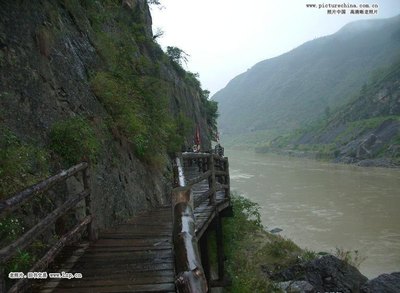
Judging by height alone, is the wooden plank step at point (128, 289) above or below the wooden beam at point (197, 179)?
below

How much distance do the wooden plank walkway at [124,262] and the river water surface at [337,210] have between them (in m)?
13.9

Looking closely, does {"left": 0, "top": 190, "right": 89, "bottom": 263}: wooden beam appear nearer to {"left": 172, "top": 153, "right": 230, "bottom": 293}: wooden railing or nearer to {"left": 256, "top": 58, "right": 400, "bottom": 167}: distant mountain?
{"left": 172, "top": 153, "right": 230, "bottom": 293}: wooden railing

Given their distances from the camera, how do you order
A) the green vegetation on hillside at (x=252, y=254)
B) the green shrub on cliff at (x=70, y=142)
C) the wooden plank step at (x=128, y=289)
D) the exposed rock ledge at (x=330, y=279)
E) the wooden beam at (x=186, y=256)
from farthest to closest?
the exposed rock ledge at (x=330, y=279), the green vegetation on hillside at (x=252, y=254), the green shrub on cliff at (x=70, y=142), the wooden plank step at (x=128, y=289), the wooden beam at (x=186, y=256)

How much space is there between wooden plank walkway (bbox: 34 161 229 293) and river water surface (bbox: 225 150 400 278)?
1391 centimetres

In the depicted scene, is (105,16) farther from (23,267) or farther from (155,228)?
(23,267)

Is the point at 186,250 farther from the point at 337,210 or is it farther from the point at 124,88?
the point at 337,210

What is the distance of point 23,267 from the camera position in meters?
4.35

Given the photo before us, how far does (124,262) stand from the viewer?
4934mm

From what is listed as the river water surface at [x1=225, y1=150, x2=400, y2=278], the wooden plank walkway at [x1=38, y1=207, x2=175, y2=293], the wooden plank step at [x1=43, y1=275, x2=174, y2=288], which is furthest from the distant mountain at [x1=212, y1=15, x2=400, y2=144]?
the wooden plank step at [x1=43, y1=275, x2=174, y2=288]

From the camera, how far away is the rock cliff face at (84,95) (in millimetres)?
6230

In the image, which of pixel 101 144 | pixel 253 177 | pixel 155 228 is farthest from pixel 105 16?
pixel 253 177

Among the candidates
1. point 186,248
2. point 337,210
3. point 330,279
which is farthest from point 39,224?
point 337,210

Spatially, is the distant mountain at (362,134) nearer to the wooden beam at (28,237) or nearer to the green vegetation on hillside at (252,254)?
the green vegetation on hillside at (252,254)

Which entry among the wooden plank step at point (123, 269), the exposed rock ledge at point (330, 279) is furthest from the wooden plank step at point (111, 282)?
the exposed rock ledge at point (330, 279)
